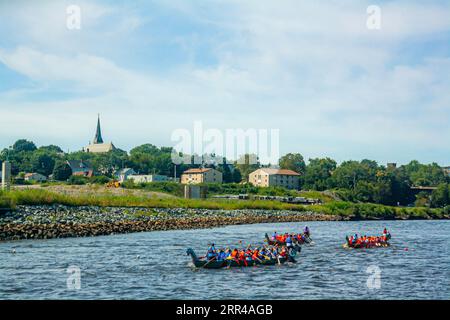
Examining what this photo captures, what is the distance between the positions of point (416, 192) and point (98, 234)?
138 m

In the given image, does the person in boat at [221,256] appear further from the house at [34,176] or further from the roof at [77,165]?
the roof at [77,165]

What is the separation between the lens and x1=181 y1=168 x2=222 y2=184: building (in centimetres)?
16212

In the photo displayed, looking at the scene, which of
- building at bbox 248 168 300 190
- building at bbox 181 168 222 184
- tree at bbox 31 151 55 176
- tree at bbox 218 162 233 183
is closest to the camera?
building at bbox 181 168 222 184

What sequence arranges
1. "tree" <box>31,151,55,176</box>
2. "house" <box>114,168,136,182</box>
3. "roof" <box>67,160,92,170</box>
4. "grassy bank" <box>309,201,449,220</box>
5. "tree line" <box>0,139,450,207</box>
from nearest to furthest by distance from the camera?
1. "grassy bank" <box>309,201,449,220</box>
2. "tree line" <box>0,139,450,207</box>
3. "house" <box>114,168,136,182</box>
4. "tree" <box>31,151,55,176</box>
5. "roof" <box>67,160,92,170</box>

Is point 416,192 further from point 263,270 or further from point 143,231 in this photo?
point 263,270

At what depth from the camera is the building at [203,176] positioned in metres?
→ 162

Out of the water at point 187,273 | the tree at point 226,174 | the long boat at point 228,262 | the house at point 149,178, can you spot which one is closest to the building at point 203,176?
the tree at point 226,174

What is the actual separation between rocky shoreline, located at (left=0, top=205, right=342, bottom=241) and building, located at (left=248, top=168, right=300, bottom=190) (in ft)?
256

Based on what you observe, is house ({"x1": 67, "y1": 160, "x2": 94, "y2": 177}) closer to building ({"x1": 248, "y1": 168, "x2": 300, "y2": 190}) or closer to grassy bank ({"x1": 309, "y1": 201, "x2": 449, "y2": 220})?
building ({"x1": 248, "y1": 168, "x2": 300, "y2": 190})

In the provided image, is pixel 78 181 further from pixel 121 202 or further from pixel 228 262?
pixel 228 262

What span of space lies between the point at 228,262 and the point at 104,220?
3041 cm

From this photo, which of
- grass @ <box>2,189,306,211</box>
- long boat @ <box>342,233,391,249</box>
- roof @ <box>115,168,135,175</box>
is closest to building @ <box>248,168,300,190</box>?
roof @ <box>115,168,135,175</box>

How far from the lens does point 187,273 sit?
35.5 meters
